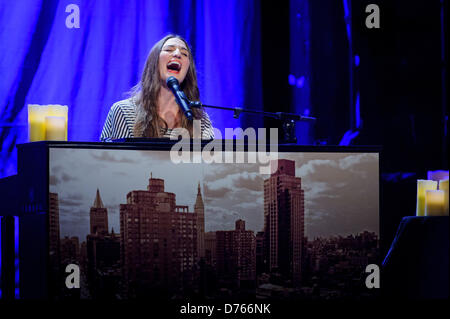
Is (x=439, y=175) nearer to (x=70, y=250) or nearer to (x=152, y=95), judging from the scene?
(x=152, y=95)

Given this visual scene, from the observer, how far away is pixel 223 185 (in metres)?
2.33

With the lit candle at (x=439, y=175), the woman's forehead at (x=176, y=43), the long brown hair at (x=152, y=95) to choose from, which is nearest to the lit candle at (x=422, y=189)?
the lit candle at (x=439, y=175)

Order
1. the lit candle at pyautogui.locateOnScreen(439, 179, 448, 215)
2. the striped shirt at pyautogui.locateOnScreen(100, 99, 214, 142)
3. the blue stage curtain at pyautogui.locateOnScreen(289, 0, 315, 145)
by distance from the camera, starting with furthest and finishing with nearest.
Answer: the blue stage curtain at pyautogui.locateOnScreen(289, 0, 315, 145) < the striped shirt at pyautogui.locateOnScreen(100, 99, 214, 142) < the lit candle at pyautogui.locateOnScreen(439, 179, 448, 215)

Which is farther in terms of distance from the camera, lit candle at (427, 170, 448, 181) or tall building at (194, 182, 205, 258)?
lit candle at (427, 170, 448, 181)

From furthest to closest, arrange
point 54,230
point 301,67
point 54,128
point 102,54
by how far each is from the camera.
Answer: point 301,67, point 102,54, point 54,128, point 54,230

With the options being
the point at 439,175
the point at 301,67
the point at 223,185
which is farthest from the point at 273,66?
the point at 223,185

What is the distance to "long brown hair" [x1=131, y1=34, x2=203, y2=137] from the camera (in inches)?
124

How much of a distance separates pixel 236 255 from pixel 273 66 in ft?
5.88

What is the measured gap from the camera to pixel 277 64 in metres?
3.82

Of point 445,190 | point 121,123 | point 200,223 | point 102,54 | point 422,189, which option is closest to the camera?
point 200,223

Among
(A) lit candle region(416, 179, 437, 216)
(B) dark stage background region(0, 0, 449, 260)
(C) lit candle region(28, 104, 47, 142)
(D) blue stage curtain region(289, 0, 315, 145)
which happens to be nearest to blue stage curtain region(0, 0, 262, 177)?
(B) dark stage background region(0, 0, 449, 260)

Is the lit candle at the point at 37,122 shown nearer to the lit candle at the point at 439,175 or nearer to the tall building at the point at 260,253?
the tall building at the point at 260,253

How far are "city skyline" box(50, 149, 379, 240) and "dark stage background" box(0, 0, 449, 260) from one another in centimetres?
118

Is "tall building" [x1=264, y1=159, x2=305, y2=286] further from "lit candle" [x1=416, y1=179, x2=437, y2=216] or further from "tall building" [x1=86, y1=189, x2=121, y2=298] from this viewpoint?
"lit candle" [x1=416, y1=179, x2=437, y2=216]
